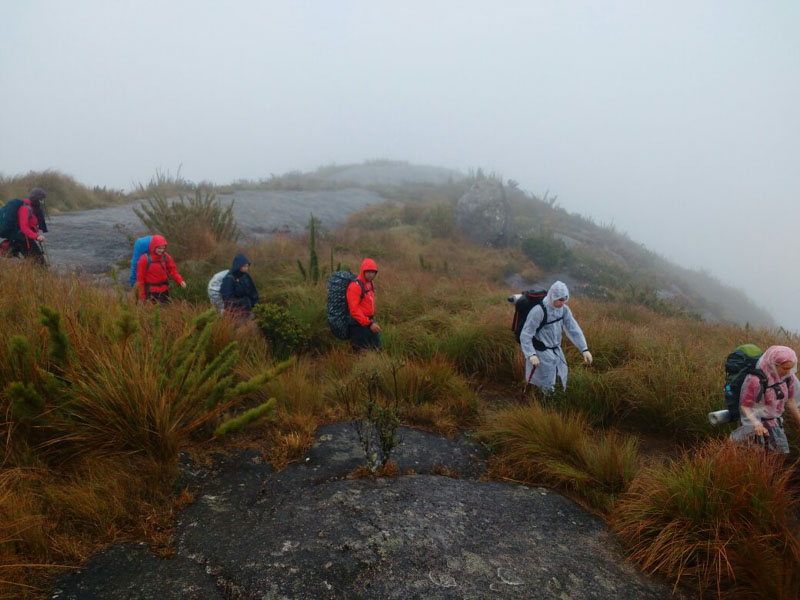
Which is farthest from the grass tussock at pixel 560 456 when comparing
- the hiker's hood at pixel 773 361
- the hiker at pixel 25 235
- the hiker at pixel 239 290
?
the hiker at pixel 25 235

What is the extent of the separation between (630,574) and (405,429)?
2.13 meters

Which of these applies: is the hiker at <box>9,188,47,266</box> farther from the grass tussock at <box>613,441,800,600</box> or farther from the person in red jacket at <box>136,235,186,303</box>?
the grass tussock at <box>613,441,800,600</box>

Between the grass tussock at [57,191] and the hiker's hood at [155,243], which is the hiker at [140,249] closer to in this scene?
the hiker's hood at [155,243]

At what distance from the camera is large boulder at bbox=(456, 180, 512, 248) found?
61.2 ft

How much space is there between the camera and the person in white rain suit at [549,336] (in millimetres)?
4789

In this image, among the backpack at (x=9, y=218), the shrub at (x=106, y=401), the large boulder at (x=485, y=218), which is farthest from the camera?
the large boulder at (x=485, y=218)

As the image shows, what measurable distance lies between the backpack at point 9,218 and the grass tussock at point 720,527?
30.1ft

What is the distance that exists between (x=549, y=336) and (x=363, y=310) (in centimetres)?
236

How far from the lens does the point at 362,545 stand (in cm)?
253

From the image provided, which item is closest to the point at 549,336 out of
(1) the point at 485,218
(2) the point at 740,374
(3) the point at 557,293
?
(3) the point at 557,293

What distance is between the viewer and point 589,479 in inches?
132

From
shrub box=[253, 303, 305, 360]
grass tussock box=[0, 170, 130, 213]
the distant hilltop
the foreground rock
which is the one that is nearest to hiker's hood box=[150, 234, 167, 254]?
shrub box=[253, 303, 305, 360]

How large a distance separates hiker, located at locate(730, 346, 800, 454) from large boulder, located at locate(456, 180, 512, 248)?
15.0m

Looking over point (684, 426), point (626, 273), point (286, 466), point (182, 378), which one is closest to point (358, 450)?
point (286, 466)
